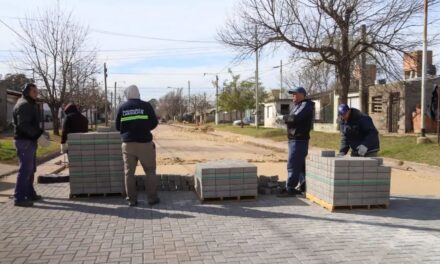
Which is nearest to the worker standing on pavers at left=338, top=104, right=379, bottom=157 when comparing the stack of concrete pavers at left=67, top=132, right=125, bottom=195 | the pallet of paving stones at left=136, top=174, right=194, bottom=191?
the pallet of paving stones at left=136, top=174, right=194, bottom=191

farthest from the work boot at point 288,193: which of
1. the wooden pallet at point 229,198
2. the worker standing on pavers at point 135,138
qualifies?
the worker standing on pavers at point 135,138

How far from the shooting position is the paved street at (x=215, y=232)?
17.9ft

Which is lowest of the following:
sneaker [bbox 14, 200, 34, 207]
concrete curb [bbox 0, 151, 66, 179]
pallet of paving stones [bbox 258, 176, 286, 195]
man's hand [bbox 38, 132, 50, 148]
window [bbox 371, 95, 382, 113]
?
concrete curb [bbox 0, 151, 66, 179]

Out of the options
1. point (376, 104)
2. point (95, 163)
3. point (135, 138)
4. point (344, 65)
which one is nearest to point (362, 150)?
point (135, 138)

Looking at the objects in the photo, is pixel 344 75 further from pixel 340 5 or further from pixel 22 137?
pixel 22 137

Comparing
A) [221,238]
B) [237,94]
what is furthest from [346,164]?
[237,94]

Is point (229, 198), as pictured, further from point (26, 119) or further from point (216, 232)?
point (26, 119)

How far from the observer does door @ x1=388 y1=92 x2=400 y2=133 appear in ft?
95.7

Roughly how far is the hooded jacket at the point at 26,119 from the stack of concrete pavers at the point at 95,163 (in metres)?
0.63

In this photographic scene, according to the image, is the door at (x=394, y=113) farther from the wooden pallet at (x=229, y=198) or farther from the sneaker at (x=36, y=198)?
the sneaker at (x=36, y=198)

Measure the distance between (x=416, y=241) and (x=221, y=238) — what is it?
2344 millimetres

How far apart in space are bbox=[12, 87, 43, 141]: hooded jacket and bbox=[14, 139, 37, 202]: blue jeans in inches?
4.5

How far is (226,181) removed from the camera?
8.34 meters

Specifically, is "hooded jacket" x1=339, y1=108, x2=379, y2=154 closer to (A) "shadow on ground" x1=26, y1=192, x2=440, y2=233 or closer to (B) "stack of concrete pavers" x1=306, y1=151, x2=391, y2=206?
(B) "stack of concrete pavers" x1=306, y1=151, x2=391, y2=206
